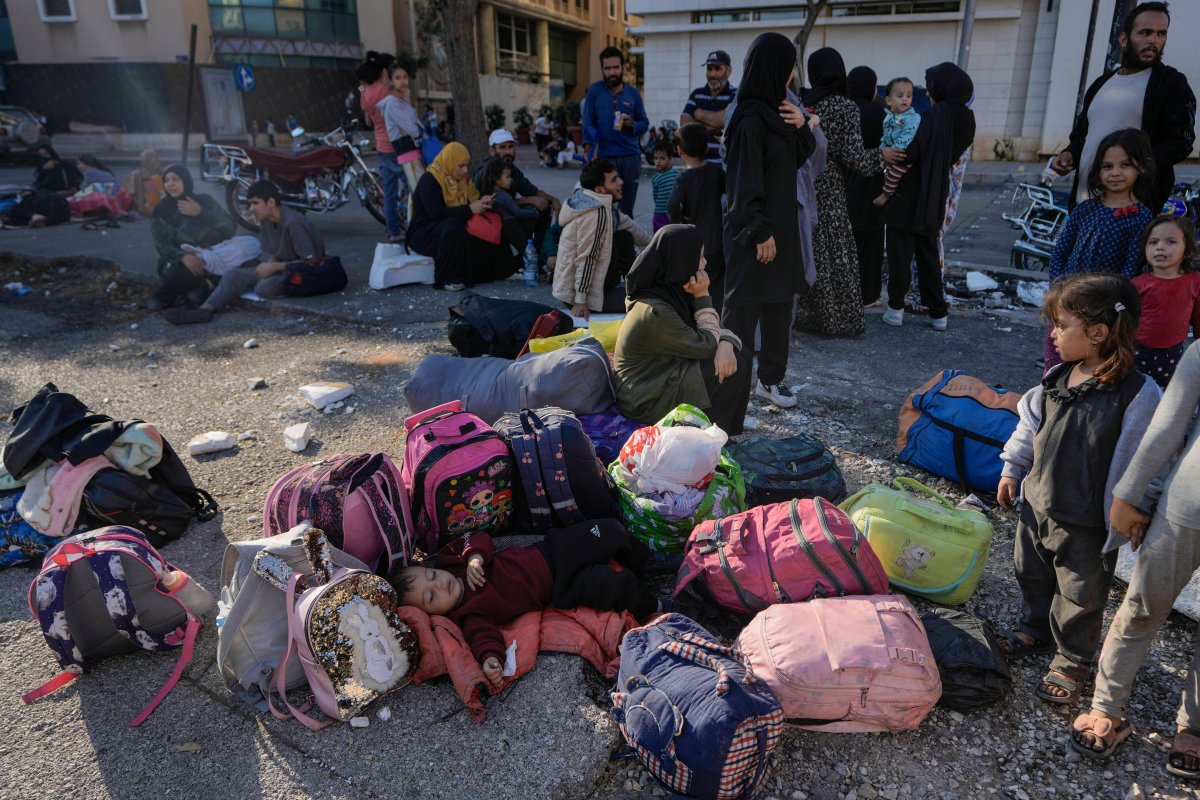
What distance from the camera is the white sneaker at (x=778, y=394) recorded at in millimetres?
4487

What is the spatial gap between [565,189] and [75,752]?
13.5 metres

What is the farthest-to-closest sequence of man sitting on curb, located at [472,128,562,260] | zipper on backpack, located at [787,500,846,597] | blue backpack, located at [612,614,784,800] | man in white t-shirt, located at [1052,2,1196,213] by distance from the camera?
man sitting on curb, located at [472,128,562,260] < man in white t-shirt, located at [1052,2,1196,213] < zipper on backpack, located at [787,500,846,597] < blue backpack, located at [612,614,784,800]

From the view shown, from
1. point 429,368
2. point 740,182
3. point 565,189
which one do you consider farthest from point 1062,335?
point 565,189

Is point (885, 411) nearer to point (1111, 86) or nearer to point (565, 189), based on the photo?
point (1111, 86)

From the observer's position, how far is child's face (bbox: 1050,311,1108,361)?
223 centimetres

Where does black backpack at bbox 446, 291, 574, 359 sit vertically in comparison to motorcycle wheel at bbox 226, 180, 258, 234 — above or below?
below

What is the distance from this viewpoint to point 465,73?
30.6ft

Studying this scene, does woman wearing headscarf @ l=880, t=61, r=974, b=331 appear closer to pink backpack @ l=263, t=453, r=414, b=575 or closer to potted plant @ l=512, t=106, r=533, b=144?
pink backpack @ l=263, t=453, r=414, b=575

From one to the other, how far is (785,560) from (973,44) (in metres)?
20.4

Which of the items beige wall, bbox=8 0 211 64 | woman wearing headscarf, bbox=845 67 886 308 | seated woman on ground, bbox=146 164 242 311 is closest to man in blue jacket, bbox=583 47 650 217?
woman wearing headscarf, bbox=845 67 886 308

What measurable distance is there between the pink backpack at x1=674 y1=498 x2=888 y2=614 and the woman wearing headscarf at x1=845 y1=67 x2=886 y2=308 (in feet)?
11.6

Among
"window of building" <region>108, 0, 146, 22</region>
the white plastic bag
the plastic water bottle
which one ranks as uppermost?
"window of building" <region>108, 0, 146, 22</region>

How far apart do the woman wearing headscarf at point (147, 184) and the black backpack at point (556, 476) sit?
8805mm

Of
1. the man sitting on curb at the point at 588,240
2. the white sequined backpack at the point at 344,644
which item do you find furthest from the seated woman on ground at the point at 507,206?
the white sequined backpack at the point at 344,644
